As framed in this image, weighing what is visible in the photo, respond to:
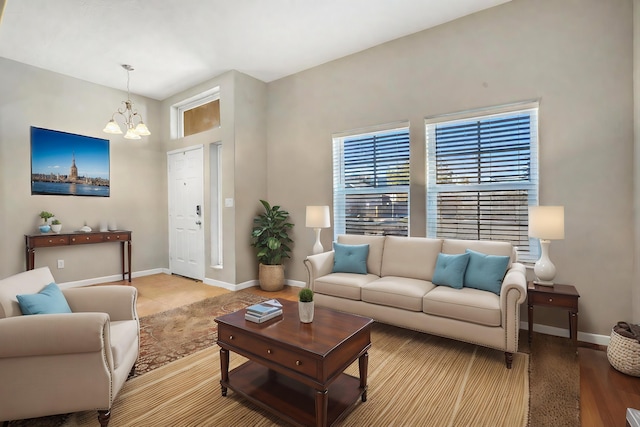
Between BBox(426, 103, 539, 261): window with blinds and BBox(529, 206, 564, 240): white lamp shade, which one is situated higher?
BBox(426, 103, 539, 261): window with blinds

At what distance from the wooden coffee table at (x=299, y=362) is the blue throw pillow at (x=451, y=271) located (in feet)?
3.99

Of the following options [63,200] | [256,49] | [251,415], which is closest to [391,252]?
[251,415]

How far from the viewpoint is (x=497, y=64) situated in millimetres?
3230

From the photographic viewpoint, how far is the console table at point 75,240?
13.6 ft

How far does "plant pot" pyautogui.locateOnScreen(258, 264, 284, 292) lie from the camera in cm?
466

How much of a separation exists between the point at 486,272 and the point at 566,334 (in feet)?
3.41

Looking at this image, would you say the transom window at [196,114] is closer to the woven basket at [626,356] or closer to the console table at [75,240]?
the console table at [75,240]

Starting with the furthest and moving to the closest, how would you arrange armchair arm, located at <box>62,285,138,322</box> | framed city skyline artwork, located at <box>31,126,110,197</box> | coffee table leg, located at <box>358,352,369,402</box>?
framed city skyline artwork, located at <box>31,126,110,197</box> < armchair arm, located at <box>62,285,138,322</box> < coffee table leg, located at <box>358,352,369,402</box>

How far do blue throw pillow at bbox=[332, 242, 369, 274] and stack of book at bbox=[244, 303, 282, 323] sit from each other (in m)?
1.49

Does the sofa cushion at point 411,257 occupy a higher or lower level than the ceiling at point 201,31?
lower

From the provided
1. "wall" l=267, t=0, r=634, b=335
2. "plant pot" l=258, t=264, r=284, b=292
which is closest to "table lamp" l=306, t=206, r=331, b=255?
"plant pot" l=258, t=264, r=284, b=292

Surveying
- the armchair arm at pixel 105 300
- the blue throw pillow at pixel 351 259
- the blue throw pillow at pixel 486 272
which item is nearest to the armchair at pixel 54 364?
the armchair arm at pixel 105 300

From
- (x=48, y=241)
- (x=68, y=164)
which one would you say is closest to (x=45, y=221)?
(x=48, y=241)

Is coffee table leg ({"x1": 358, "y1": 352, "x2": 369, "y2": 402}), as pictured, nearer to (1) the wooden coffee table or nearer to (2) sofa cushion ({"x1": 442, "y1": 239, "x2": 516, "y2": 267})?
(1) the wooden coffee table
